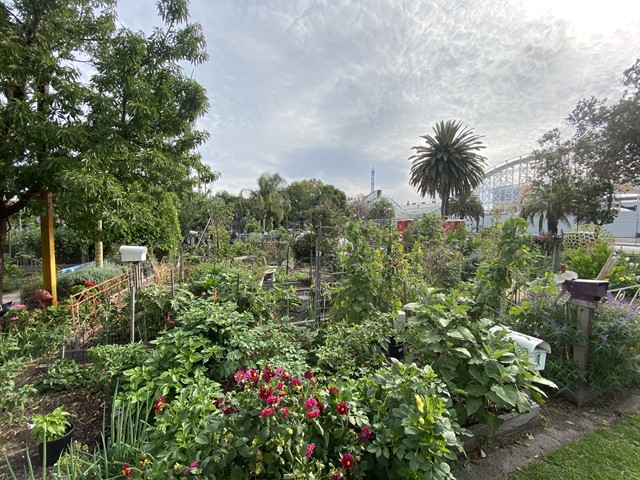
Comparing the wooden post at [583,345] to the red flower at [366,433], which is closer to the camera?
the red flower at [366,433]

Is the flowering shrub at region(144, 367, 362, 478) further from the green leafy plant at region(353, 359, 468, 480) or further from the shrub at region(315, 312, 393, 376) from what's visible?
the shrub at region(315, 312, 393, 376)

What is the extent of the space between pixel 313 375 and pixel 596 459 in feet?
7.23

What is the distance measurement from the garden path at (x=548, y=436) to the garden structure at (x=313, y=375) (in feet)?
0.47

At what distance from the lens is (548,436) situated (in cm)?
235

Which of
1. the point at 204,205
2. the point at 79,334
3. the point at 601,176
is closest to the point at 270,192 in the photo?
the point at 204,205

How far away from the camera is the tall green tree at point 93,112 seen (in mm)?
3680

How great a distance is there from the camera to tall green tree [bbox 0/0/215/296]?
3.68 meters

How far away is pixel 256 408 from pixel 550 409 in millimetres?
2904

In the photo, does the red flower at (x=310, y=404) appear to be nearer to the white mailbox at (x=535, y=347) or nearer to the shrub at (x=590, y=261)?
the white mailbox at (x=535, y=347)

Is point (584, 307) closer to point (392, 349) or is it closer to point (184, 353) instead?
point (392, 349)

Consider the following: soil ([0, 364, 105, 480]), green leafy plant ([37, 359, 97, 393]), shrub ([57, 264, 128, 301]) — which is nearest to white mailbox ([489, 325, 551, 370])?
soil ([0, 364, 105, 480])

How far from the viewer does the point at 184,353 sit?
7.54 ft

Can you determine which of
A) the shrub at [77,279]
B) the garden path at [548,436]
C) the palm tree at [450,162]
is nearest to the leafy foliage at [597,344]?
the garden path at [548,436]

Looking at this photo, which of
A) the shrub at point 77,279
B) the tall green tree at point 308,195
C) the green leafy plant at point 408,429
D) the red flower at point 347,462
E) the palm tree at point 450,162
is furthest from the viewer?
the tall green tree at point 308,195
